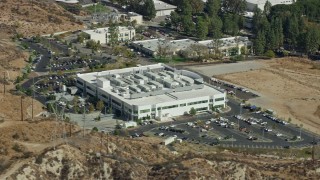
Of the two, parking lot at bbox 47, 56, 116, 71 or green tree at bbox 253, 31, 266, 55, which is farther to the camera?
green tree at bbox 253, 31, 266, 55

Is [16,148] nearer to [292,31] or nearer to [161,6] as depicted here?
[292,31]

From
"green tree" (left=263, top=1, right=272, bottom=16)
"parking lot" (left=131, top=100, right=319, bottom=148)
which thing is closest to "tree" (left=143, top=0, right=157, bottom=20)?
"green tree" (left=263, top=1, right=272, bottom=16)

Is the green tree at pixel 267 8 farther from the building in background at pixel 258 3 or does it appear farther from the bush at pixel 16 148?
the bush at pixel 16 148

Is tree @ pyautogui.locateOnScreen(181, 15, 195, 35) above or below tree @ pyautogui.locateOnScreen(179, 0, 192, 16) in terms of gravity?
below

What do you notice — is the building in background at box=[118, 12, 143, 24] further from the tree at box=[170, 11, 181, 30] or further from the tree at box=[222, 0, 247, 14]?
the tree at box=[222, 0, 247, 14]

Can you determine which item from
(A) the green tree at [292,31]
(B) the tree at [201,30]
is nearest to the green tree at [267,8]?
(A) the green tree at [292,31]
